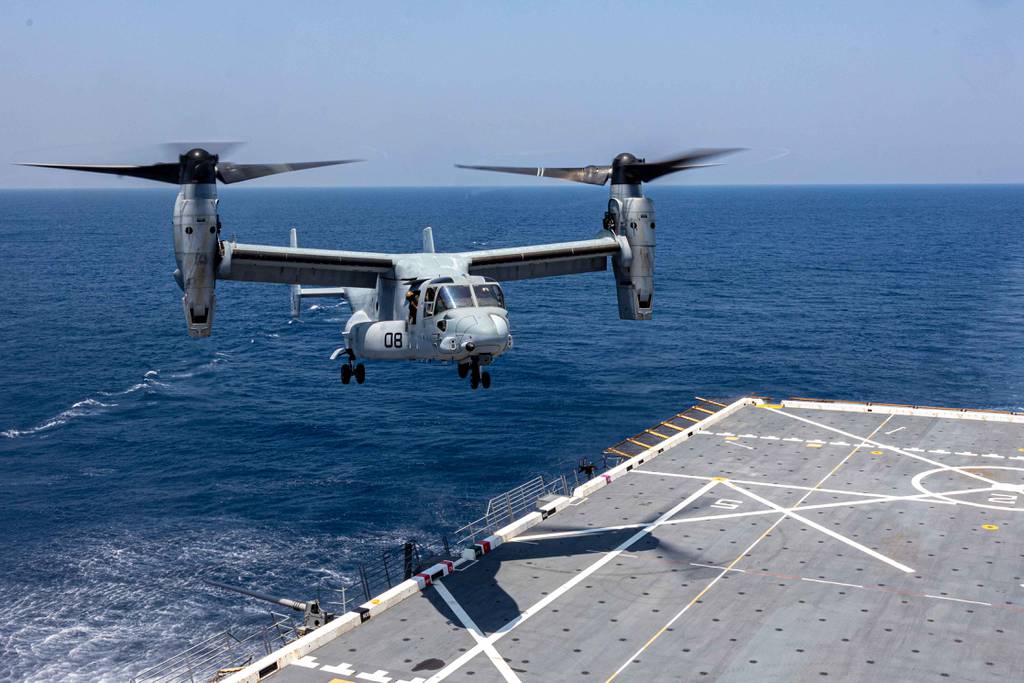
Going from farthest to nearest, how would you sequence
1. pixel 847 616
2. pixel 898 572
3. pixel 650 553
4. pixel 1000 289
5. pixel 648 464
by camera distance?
pixel 1000 289, pixel 648 464, pixel 650 553, pixel 898 572, pixel 847 616

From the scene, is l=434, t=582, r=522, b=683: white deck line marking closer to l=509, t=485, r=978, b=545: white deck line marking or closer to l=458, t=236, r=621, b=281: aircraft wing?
l=509, t=485, r=978, b=545: white deck line marking

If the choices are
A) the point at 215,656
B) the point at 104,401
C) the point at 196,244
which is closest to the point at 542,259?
the point at 196,244

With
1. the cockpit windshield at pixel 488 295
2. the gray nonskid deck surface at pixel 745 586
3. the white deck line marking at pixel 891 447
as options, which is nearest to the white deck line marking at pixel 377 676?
the gray nonskid deck surface at pixel 745 586

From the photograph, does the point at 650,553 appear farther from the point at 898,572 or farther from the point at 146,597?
the point at 146,597

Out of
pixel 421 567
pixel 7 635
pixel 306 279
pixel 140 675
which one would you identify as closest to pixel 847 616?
pixel 421 567

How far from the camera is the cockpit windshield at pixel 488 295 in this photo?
1148 inches

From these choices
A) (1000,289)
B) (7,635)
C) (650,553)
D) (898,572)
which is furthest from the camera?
(1000,289)

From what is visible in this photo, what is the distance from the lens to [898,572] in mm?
35656

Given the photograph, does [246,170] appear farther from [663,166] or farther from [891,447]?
[891,447]

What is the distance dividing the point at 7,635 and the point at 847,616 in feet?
122

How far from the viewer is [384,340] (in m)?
31.5

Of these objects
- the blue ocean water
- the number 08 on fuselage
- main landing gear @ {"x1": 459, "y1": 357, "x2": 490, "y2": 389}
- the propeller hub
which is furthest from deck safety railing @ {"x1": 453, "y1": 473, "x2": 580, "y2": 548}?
the propeller hub

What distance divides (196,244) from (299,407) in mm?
48351

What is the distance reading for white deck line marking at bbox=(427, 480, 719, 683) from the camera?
28684mm
